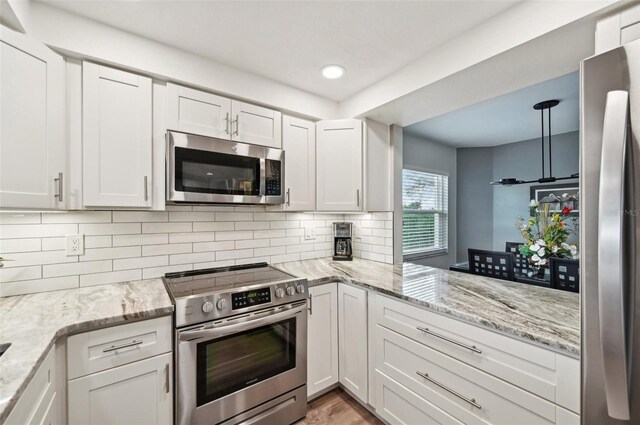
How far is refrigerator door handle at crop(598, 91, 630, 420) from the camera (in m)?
0.80

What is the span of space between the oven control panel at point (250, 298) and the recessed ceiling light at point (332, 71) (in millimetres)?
1552

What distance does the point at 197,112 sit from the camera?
184cm

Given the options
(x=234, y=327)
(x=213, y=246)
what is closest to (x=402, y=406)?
(x=234, y=327)

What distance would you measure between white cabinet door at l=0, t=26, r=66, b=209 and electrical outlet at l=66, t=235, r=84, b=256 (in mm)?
355

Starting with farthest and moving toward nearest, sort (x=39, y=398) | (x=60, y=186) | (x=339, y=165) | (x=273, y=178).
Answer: (x=339, y=165) < (x=273, y=178) < (x=60, y=186) < (x=39, y=398)

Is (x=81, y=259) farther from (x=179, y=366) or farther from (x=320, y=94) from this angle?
(x=320, y=94)

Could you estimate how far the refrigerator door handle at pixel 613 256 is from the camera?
2.62 ft

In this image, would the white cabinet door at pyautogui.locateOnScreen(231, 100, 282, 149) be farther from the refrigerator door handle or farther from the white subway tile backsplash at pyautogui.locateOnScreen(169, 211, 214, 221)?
the refrigerator door handle

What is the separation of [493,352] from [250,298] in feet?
4.13

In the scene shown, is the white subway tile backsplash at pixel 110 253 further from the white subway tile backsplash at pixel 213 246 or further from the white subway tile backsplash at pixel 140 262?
the white subway tile backsplash at pixel 213 246

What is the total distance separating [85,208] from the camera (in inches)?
60.5

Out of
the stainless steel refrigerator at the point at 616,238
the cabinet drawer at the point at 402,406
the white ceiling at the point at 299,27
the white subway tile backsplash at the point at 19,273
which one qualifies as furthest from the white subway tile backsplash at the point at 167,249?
the stainless steel refrigerator at the point at 616,238

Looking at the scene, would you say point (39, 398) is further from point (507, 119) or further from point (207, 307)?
point (507, 119)

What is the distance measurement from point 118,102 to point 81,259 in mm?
966
